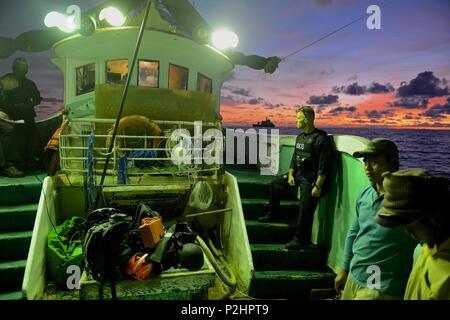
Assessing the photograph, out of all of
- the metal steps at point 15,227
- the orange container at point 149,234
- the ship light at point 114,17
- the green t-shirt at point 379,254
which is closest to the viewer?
the green t-shirt at point 379,254

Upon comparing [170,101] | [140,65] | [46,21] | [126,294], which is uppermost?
[46,21]

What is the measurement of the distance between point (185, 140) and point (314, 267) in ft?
10.2

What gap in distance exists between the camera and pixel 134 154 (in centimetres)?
532

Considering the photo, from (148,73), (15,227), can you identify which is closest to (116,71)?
(148,73)

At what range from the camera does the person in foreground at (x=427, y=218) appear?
150 cm

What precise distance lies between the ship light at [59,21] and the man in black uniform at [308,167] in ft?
16.8

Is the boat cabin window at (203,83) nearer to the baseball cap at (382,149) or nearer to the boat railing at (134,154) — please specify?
the boat railing at (134,154)

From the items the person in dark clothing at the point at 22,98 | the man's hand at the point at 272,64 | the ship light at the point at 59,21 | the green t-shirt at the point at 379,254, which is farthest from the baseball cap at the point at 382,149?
the man's hand at the point at 272,64

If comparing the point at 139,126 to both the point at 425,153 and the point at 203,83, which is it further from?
the point at 425,153

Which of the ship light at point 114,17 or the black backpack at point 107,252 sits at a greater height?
the ship light at point 114,17

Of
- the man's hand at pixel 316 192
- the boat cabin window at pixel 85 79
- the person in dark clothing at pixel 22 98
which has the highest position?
the boat cabin window at pixel 85 79

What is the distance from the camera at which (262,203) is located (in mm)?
5379
